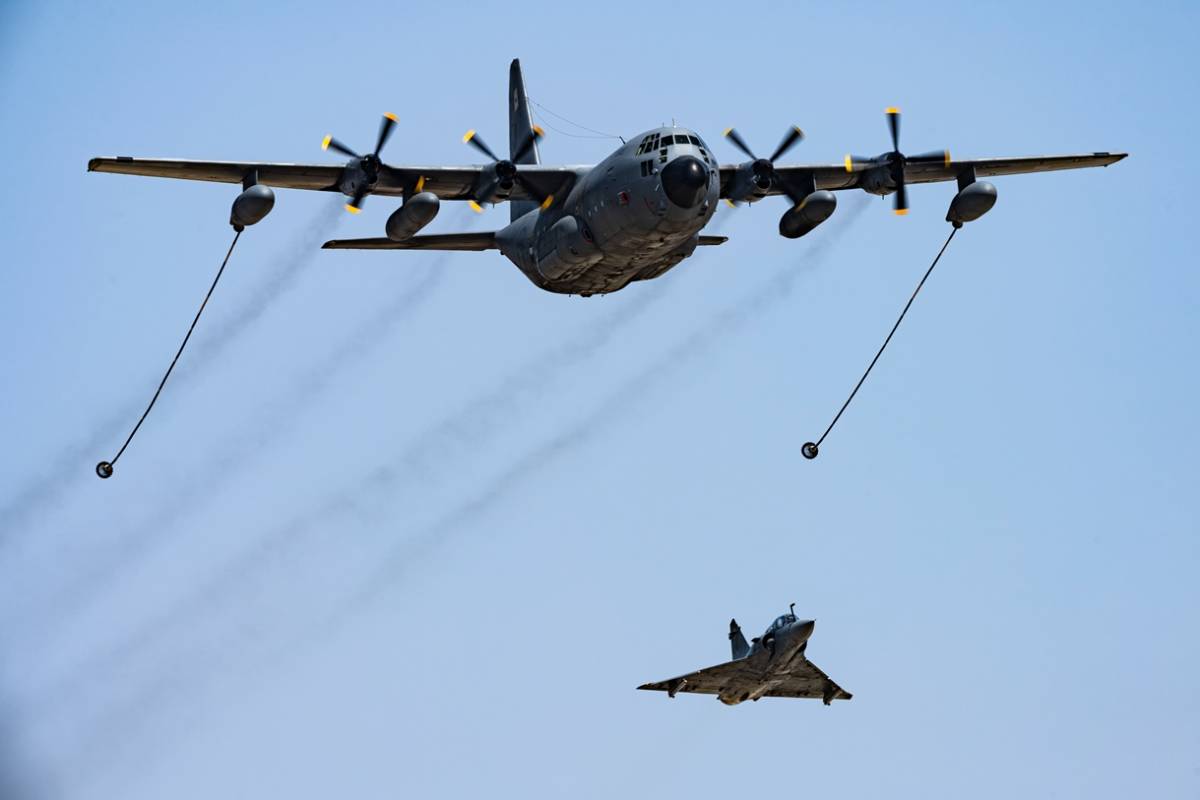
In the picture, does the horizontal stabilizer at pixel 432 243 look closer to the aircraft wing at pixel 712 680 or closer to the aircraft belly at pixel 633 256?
the aircraft belly at pixel 633 256

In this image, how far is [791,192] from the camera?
4103 cm

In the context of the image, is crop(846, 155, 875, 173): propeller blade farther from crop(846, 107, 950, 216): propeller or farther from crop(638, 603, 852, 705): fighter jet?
crop(638, 603, 852, 705): fighter jet

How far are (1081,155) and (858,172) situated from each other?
19.9ft

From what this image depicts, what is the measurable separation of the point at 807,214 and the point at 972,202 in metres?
4.16

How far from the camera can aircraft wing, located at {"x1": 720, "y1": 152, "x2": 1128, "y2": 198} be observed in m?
40.9

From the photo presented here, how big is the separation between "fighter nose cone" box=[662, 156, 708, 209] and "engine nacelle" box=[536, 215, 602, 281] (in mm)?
2924

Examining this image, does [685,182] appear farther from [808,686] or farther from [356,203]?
[808,686]

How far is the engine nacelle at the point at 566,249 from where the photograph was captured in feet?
120

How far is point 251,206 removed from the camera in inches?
1307

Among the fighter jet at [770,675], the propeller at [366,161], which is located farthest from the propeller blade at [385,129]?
the fighter jet at [770,675]

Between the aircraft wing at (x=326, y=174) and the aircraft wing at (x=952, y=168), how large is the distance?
249 inches

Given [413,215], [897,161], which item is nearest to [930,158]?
[897,161]

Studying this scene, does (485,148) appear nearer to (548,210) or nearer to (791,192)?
(548,210)

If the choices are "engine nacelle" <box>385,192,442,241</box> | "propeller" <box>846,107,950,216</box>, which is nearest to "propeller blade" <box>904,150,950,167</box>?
"propeller" <box>846,107,950,216</box>
